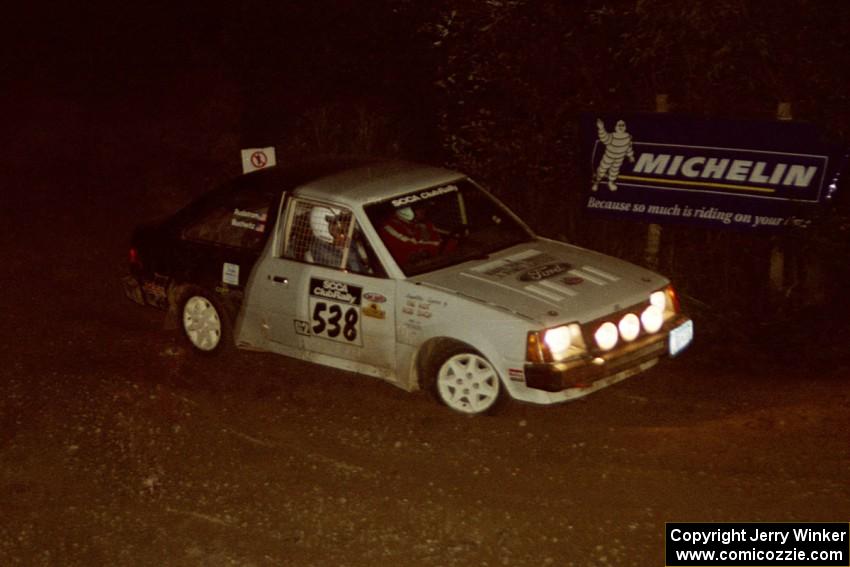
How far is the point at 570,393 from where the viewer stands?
7570 millimetres

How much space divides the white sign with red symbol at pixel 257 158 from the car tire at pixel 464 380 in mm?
4218

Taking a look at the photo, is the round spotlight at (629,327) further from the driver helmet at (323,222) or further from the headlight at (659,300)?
the driver helmet at (323,222)

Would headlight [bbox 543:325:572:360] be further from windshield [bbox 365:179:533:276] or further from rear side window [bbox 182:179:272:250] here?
rear side window [bbox 182:179:272:250]

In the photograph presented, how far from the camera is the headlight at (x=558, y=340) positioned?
7.42 metres

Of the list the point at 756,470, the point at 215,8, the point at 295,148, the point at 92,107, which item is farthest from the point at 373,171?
the point at 215,8

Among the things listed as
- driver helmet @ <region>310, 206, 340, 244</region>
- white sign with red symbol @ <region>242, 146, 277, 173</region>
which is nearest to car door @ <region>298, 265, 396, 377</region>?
driver helmet @ <region>310, 206, 340, 244</region>

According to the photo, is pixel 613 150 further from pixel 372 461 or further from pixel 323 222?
pixel 372 461

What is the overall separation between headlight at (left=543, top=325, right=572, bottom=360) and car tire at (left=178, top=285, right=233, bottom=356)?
2.84 metres

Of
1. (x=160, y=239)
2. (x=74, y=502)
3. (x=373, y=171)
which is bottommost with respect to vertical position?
(x=74, y=502)

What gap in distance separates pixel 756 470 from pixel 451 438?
1874 mm

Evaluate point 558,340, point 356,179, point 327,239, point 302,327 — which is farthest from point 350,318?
point 558,340

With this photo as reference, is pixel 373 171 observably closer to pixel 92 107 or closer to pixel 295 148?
pixel 295 148

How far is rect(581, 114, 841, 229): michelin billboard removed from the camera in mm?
9672

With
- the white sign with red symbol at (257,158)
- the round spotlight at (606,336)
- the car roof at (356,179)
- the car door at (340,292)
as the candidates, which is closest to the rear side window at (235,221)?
the car roof at (356,179)
